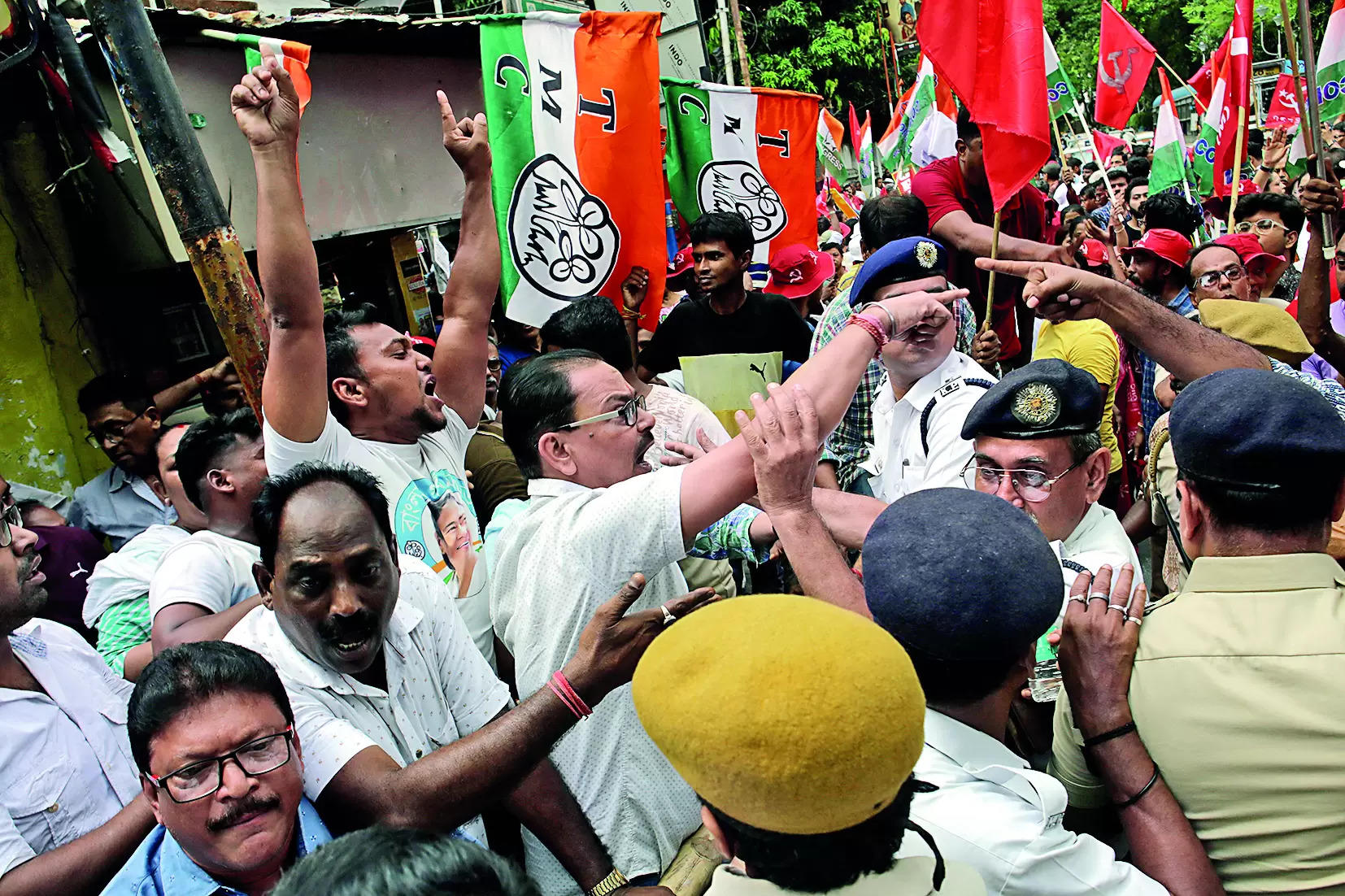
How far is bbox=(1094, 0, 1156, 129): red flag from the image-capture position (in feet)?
27.2

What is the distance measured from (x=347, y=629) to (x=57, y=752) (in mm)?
660

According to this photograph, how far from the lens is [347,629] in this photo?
6.46 ft

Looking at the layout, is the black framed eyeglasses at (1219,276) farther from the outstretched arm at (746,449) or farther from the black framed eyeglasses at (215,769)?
the black framed eyeglasses at (215,769)

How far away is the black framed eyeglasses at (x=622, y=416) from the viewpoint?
232 centimetres

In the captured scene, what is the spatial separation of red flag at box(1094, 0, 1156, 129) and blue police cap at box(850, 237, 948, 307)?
254 inches

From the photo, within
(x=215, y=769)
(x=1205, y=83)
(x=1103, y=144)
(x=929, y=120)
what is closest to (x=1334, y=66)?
(x=929, y=120)

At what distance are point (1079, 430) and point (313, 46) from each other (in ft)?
17.7

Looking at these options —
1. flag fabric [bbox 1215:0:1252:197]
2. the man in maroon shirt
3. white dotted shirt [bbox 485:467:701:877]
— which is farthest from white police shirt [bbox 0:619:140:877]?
flag fabric [bbox 1215:0:1252:197]

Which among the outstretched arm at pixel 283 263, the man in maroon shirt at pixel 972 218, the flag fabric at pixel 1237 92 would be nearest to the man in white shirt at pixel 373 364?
the outstretched arm at pixel 283 263

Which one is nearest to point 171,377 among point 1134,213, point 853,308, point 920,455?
point 853,308

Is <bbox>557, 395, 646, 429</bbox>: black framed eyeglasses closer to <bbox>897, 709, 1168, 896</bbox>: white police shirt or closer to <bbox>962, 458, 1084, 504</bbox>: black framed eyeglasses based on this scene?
<bbox>962, 458, 1084, 504</bbox>: black framed eyeglasses

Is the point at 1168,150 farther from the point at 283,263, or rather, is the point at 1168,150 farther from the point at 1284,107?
the point at 283,263

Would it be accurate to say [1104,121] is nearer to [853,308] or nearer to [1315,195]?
[1315,195]

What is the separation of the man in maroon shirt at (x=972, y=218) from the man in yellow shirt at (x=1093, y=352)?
0.69m
